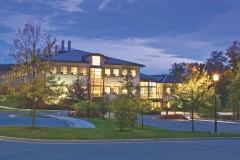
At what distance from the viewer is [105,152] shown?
13883mm

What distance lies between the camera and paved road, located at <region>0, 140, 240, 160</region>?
12664 mm

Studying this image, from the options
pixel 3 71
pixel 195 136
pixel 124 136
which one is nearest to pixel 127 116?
pixel 124 136

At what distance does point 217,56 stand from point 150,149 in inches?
3013

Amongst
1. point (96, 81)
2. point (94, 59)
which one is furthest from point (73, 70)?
point (96, 81)

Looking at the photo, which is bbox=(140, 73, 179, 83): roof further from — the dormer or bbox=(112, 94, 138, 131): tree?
bbox=(112, 94, 138, 131): tree

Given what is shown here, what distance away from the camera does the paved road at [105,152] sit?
41.5 feet

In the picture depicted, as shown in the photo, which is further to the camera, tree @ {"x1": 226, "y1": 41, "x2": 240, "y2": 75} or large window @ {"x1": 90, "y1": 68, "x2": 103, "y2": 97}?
large window @ {"x1": 90, "y1": 68, "x2": 103, "y2": 97}

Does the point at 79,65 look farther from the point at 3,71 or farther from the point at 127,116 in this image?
the point at 127,116

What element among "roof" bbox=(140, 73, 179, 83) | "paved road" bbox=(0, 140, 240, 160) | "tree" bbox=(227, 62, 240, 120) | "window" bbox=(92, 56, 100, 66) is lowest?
"paved road" bbox=(0, 140, 240, 160)

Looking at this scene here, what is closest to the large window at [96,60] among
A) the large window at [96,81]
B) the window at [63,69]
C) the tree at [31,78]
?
the large window at [96,81]

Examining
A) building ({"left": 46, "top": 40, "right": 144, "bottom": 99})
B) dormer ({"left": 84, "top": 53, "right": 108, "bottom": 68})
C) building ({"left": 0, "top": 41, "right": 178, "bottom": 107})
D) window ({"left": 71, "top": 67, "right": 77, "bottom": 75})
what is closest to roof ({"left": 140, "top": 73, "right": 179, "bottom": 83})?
building ({"left": 0, "top": 41, "right": 178, "bottom": 107})

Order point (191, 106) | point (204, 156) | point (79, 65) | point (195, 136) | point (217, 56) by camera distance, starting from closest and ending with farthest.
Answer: point (204, 156)
point (195, 136)
point (191, 106)
point (79, 65)
point (217, 56)

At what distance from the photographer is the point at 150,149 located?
1512 centimetres

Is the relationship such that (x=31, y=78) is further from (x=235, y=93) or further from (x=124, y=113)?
(x=235, y=93)
